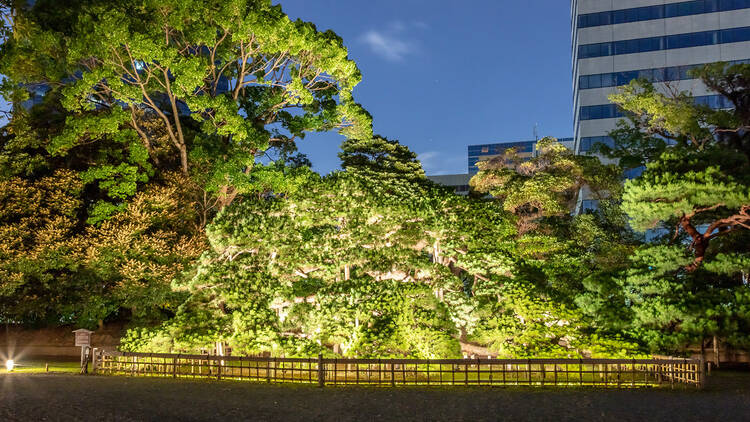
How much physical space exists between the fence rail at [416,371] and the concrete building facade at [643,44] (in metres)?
40.9

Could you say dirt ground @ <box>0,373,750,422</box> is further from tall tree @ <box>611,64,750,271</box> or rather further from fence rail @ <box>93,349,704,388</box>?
tall tree @ <box>611,64,750,271</box>

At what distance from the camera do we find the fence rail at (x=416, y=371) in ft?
40.2

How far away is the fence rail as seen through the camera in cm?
1224

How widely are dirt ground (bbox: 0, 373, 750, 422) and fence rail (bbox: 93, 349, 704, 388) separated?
0.63 meters

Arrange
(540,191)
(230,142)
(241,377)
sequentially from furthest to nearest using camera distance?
(540,191) < (230,142) < (241,377)

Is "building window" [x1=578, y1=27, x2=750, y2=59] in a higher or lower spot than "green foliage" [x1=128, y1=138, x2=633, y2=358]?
higher

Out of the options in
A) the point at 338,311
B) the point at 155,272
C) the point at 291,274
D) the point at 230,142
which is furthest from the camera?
the point at 230,142

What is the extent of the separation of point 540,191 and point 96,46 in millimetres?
15794

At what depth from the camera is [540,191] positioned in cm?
2078

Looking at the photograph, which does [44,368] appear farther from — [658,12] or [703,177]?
[658,12]

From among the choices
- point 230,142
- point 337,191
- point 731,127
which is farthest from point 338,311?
point 731,127

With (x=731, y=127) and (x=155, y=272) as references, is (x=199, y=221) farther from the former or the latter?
(x=731, y=127)

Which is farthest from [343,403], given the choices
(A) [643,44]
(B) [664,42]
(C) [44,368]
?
(B) [664,42]

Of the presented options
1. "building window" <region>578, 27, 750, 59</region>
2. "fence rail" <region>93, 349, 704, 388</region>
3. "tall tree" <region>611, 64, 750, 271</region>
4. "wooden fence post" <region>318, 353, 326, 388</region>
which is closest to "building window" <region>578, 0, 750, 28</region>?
"building window" <region>578, 27, 750, 59</region>
